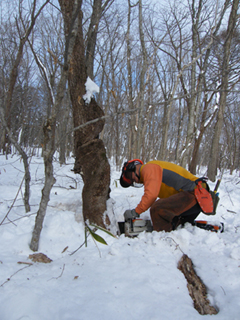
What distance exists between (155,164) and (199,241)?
1126 mm

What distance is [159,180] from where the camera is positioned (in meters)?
2.75

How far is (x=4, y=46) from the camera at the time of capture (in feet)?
30.5

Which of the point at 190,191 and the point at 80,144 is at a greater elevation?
the point at 80,144

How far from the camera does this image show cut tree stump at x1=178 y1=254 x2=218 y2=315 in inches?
58.7

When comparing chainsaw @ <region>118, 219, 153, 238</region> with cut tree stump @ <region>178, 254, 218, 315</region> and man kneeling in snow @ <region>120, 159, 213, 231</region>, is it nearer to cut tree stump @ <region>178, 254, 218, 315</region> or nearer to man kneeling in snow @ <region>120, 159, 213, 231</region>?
man kneeling in snow @ <region>120, 159, 213, 231</region>

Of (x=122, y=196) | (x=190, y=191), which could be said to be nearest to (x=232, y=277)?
(x=190, y=191)

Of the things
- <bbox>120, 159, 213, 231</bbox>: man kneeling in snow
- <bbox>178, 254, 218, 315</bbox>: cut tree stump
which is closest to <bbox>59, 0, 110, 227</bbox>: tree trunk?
<bbox>120, 159, 213, 231</bbox>: man kneeling in snow

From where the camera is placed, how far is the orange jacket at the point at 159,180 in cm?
272

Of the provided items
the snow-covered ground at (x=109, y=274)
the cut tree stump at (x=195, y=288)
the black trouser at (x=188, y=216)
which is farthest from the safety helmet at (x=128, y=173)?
the cut tree stump at (x=195, y=288)

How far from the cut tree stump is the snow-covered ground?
0.15 ft

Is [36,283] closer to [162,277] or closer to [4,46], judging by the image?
[162,277]

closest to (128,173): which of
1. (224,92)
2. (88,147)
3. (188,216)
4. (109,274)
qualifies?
(88,147)

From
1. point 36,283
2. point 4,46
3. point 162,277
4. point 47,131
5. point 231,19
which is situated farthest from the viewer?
point 4,46

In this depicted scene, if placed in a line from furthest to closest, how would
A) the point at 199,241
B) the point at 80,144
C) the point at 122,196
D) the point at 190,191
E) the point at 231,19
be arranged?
the point at 231,19
the point at 122,196
the point at 190,191
the point at 80,144
the point at 199,241
